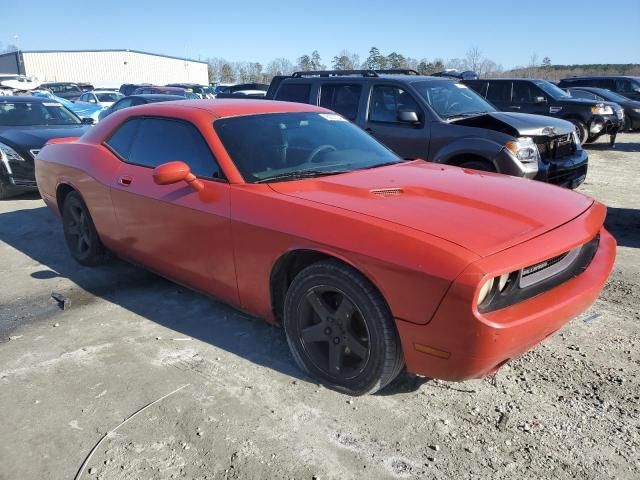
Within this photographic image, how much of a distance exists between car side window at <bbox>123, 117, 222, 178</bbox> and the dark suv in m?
3.26

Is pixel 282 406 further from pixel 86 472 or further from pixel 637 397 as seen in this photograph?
pixel 637 397

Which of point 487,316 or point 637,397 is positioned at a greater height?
point 487,316

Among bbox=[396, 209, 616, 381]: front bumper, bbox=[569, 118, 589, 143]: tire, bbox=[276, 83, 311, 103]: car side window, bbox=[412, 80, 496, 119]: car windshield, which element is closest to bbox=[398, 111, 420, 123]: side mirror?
bbox=[412, 80, 496, 119]: car windshield

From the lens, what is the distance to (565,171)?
20.5 ft

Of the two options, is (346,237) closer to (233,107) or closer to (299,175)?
(299,175)

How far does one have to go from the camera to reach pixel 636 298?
12.8ft

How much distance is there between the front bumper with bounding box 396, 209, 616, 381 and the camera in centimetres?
221

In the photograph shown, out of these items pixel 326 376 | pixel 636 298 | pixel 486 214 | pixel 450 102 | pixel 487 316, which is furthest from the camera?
pixel 450 102

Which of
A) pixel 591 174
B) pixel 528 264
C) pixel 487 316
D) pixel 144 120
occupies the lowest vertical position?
pixel 591 174

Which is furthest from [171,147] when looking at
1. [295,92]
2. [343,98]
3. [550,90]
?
[550,90]

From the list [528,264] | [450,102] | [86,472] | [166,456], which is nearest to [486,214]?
[528,264]

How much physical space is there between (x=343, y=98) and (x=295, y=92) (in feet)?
2.81

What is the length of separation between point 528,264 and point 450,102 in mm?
4853

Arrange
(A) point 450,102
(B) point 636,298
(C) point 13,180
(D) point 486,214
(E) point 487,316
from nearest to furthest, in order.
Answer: (E) point 487,316, (D) point 486,214, (B) point 636,298, (A) point 450,102, (C) point 13,180
